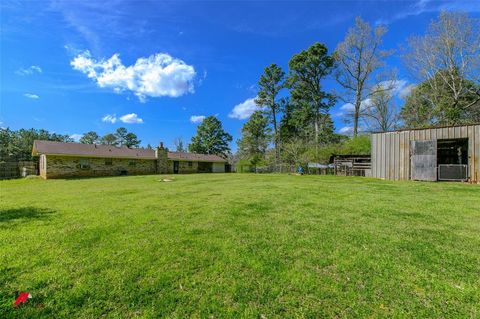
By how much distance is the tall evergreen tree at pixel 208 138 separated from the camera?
44.5m

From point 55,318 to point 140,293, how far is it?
27.5 inches

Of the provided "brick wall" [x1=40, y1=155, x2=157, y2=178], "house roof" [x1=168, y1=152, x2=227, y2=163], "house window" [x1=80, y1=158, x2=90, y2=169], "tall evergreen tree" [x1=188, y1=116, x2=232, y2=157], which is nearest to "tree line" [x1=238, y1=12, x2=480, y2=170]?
"tall evergreen tree" [x1=188, y1=116, x2=232, y2=157]

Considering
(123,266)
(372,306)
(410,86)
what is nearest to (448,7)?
(410,86)

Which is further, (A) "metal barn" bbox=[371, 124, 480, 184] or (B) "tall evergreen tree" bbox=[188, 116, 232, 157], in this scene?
(B) "tall evergreen tree" bbox=[188, 116, 232, 157]

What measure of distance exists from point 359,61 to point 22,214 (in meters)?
29.1

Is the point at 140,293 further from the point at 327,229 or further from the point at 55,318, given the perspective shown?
the point at 327,229

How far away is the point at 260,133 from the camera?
38531 mm

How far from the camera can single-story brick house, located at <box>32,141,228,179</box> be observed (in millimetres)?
19828

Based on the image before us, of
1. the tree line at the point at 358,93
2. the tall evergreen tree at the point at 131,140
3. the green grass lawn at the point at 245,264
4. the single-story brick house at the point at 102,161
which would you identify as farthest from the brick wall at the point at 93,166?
the tall evergreen tree at the point at 131,140

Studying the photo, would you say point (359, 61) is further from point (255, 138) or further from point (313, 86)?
point (255, 138)

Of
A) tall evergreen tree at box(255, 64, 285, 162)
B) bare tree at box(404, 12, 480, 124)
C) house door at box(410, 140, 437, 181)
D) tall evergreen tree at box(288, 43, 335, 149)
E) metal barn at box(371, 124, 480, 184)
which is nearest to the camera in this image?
metal barn at box(371, 124, 480, 184)

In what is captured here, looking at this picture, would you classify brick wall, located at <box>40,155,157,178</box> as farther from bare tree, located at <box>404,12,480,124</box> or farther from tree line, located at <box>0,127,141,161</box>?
bare tree, located at <box>404,12,480,124</box>

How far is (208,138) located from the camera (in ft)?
146

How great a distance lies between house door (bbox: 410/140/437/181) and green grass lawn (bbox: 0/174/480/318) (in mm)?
8292
